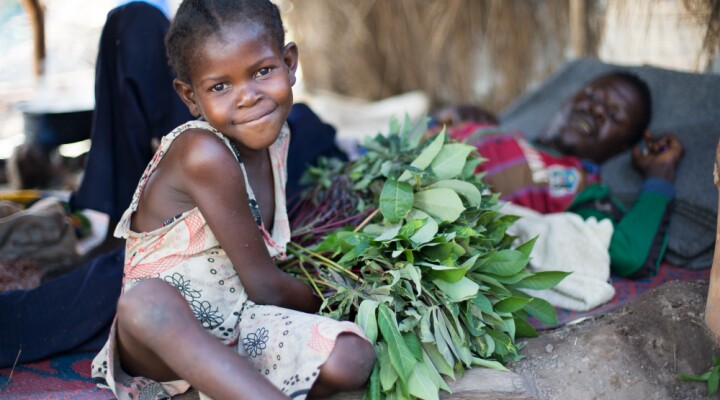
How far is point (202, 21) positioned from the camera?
5.21ft

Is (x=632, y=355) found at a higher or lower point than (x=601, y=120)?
lower

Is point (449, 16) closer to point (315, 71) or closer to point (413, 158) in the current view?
point (315, 71)

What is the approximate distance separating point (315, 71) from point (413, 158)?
2978mm

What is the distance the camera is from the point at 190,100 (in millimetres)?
1713

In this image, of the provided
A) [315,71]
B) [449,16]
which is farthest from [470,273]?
[315,71]

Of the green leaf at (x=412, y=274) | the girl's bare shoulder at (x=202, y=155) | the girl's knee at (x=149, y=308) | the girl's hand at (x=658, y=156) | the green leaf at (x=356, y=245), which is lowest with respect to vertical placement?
the girl's hand at (x=658, y=156)

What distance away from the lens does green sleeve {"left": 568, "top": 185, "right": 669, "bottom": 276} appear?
2453mm

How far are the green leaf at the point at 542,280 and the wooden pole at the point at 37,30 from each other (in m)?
3.64

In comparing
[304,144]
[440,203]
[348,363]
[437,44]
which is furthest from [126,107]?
[437,44]

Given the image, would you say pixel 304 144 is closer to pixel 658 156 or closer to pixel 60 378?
pixel 60 378

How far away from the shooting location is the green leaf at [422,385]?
1536 mm

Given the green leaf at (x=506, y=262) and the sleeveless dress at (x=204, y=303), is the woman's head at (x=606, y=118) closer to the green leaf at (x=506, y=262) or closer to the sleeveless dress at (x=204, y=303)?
the green leaf at (x=506, y=262)

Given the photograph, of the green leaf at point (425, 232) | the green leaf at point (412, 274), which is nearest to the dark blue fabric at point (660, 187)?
the green leaf at point (425, 232)

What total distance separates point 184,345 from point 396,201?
72 cm
